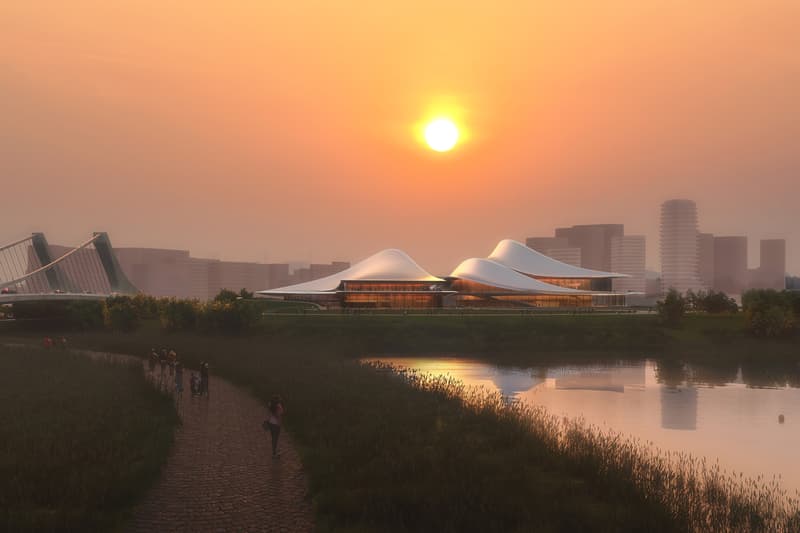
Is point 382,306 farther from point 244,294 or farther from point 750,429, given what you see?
point 750,429

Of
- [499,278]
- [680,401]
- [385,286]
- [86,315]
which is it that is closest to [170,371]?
[680,401]

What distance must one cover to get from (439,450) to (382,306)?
6577cm

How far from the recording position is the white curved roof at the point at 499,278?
85.8 metres

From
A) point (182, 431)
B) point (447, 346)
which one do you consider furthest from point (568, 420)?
point (447, 346)

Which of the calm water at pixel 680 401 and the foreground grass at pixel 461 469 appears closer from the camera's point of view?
the foreground grass at pixel 461 469

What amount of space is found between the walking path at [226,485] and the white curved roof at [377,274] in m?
65.9

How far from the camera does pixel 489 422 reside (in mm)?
20875

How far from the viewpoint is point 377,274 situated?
87.7 meters

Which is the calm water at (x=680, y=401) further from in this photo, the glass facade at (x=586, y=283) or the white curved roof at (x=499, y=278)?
the glass facade at (x=586, y=283)

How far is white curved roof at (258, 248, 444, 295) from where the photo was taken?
86.4 m

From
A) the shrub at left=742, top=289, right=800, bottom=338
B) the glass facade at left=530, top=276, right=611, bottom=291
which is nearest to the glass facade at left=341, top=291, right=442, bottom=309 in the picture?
the glass facade at left=530, top=276, right=611, bottom=291

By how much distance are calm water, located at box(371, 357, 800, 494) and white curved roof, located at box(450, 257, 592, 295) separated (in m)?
36.7

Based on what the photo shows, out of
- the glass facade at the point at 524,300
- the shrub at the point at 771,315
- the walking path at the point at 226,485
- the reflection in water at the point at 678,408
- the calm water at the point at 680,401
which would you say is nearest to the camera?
the walking path at the point at 226,485

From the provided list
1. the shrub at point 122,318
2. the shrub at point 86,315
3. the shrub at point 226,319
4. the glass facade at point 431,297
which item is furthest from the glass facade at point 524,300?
the shrub at point 86,315
